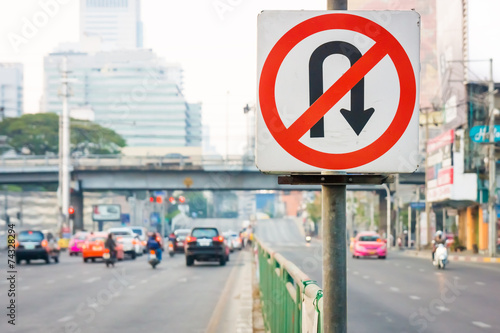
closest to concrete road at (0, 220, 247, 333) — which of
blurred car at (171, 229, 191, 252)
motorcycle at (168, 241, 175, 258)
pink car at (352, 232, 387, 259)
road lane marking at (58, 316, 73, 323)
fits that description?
road lane marking at (58, 316, 73, 323)

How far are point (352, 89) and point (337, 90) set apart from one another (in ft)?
0.23

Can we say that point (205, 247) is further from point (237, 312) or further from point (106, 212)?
point (106, 212)

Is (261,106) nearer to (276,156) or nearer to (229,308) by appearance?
(276,156)

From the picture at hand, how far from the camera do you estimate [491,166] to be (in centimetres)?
4259

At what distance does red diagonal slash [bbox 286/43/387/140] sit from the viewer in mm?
3559

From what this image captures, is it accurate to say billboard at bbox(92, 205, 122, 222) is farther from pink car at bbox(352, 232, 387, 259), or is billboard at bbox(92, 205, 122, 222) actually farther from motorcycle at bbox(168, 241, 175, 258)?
pink car at bbox(352, 232, 387, 259)

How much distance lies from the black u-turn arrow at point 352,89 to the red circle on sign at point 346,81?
0.04 m

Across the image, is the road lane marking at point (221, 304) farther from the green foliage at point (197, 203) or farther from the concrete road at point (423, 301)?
the green foliage at point (197, 203)

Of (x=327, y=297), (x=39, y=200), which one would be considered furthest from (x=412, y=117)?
A: (x=39, y=200)

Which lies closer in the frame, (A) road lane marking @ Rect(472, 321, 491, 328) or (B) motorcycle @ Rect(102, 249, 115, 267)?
(A) road lane marking @ Rect(472, 321, 491, 328)

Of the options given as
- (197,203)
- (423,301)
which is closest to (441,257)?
(423,301)

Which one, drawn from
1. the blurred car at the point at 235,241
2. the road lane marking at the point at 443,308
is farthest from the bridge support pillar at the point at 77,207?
the road lane marking at the point at 443,308

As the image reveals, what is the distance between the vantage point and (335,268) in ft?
11.6

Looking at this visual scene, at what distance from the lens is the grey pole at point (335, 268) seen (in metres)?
3.53
